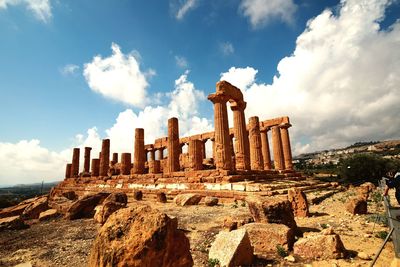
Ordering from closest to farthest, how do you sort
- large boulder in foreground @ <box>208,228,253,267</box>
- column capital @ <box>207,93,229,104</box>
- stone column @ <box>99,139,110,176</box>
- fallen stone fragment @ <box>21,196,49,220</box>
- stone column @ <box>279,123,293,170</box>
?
large boulder in foreground @ <box>208,228,253,267</box> < fallen stone fragment @ <box>21,196,49,220</box> < column capital @ <box>207,93,229,104</box> < stone column @ <box>279,123,293,170</box> < stone column @ <box>99,139,110,176</box>

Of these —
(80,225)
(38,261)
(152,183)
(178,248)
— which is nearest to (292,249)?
(178,248)

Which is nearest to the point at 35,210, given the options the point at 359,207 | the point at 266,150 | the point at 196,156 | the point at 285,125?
the point at 196,156

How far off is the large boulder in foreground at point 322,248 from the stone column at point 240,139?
38.1ft

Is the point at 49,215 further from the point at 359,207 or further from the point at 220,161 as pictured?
the point at 359,207

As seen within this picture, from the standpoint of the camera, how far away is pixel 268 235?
4660mm

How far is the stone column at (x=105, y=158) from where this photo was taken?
2609cm

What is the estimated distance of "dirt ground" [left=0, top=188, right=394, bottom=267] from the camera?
4.20m

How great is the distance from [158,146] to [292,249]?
28807mm

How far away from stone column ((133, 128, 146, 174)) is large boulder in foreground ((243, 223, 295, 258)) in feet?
58.2

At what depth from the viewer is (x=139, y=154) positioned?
850 inches

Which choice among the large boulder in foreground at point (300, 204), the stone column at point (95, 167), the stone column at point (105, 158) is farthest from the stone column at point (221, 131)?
the stone column at point (95, 167)

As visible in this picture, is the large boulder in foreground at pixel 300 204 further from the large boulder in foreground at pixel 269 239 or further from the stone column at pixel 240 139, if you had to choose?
the stone column at pixel 240 139

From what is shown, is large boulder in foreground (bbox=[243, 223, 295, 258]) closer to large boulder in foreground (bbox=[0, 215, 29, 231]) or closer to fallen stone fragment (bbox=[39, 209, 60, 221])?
large boulder in foreground (bbox=[0, 215, 29, 231])

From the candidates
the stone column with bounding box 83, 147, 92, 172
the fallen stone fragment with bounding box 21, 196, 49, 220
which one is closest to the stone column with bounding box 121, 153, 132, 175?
the stone column with bounding box 83, 147, 92, 172
